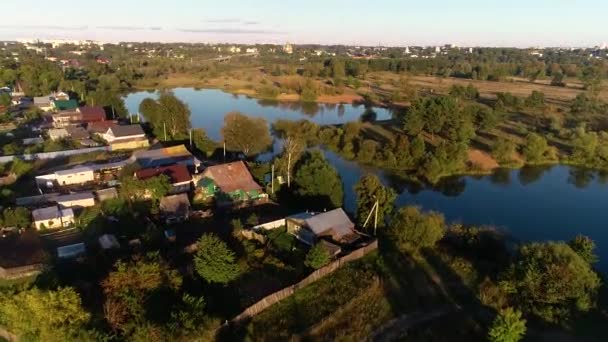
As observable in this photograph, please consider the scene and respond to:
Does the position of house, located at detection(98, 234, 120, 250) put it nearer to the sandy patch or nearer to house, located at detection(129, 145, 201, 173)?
house, located at detection(129, 145, 201, 173)

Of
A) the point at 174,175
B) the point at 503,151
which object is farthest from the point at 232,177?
the point at 503,151

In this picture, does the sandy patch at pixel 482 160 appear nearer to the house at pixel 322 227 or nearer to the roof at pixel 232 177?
the house at pixel 322 227

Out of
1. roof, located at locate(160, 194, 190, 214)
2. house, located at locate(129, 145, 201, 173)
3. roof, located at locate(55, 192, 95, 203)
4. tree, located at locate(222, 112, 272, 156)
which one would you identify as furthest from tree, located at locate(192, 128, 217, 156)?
roof, located at locate(160, 194, 190, 214)

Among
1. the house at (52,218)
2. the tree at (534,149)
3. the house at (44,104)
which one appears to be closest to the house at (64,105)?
the house at (44,104)

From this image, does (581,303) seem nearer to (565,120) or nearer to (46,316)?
(46,316)

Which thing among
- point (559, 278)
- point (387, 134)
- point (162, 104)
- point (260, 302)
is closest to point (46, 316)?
point (260, 302)

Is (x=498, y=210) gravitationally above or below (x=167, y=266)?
below
